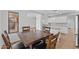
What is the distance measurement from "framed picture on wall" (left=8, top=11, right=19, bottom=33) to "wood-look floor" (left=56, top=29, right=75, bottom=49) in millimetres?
626

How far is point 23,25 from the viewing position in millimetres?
1980

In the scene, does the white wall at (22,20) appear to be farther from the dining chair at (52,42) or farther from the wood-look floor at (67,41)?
the wood-look floor at (67,41)

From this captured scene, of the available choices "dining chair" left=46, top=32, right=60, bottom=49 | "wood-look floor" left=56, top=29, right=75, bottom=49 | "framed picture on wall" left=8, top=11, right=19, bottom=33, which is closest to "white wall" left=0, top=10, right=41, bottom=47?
"framed picture on wall" left=8, top=11, right=19, bottom=33

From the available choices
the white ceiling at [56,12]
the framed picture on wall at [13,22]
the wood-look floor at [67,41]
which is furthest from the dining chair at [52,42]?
the framed picture on wall at [13,22]

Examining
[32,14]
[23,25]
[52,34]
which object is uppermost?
[32,14]

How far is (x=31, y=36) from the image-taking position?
6.47ft

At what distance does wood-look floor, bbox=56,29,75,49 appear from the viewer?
1938 mm

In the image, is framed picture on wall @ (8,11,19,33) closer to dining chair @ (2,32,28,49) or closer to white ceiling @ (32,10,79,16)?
dining chair @ (2,32,28,49)

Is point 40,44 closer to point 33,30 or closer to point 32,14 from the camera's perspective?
point 33,30

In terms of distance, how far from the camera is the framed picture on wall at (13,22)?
1.95m

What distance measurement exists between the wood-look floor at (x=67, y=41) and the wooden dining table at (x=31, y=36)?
0.66 feet

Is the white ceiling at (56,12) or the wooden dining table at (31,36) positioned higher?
the white ceiling at (56,12)
